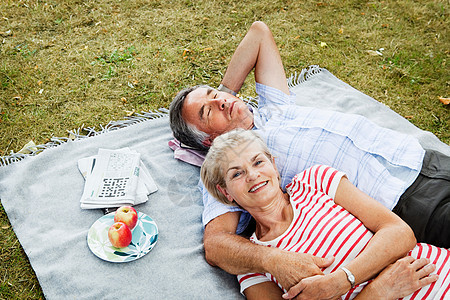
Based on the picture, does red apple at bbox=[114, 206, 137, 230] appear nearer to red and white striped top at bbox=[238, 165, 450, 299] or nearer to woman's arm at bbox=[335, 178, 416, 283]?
red and white striped top at bbox=[238, 165, 450, 299]

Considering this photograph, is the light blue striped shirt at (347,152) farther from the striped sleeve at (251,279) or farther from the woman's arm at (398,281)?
the woman's arm at (398,281)

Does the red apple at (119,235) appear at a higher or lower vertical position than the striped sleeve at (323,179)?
lower

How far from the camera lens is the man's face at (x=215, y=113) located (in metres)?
2.94

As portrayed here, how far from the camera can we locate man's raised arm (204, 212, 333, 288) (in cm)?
206

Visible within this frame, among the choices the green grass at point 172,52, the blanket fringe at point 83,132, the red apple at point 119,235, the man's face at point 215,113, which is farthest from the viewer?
the green grass at point 172,52

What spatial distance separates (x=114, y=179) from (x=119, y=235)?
640mm

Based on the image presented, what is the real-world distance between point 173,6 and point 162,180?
11.3ft

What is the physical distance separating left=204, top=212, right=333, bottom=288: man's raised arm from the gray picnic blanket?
225mm

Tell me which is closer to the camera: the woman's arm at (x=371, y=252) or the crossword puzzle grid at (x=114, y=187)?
the woman's arm at (x=371, y=252)

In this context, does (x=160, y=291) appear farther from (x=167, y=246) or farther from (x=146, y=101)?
(x=146, y=101)

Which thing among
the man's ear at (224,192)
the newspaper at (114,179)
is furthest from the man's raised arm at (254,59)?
the man's ear at (224,192)

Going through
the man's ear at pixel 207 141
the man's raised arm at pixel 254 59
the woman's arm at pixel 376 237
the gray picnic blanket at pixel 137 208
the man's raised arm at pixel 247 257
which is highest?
the man's raised arm at pixel 254 59

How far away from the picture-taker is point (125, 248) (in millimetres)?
2650

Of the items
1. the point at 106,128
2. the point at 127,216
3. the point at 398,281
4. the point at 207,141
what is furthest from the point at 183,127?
the point at 398,281
